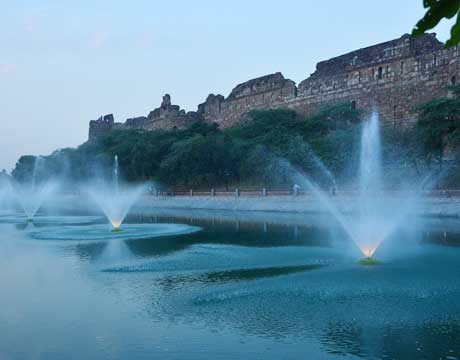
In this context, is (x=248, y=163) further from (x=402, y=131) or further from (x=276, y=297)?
(x=276, y=297)

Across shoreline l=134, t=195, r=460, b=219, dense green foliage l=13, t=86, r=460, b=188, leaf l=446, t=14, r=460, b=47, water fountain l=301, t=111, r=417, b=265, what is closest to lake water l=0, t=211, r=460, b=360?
water fountain l=301, t=111, r=417, b=265

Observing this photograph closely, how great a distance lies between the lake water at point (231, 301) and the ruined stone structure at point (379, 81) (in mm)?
19056

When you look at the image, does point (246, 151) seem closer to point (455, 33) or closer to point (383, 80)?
point (383, 80)

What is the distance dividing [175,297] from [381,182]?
21.1 meters

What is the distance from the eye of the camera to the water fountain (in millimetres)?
15594

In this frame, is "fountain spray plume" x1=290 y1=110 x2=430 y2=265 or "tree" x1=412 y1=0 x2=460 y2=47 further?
"fountain spray plume" x1=290 y1=110 x2=430 y2=265

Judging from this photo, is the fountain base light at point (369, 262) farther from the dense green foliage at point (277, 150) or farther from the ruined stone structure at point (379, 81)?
the ruined stone structure at point (379, 81)

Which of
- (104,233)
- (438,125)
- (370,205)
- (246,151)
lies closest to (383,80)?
(438,125)

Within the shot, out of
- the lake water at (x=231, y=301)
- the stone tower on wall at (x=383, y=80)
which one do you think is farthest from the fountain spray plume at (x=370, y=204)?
the stone tower on wall at (x=383, y=80)

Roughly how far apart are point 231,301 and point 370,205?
19.6 metres

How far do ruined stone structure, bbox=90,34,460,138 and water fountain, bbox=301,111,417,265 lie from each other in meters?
1.72

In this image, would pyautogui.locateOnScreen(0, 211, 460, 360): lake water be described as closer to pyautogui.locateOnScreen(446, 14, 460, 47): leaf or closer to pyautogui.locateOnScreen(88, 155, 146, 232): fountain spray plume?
pyautogui.locateOnScreen(446, 14, 460, 47): leaf

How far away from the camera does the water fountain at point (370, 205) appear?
1559cm

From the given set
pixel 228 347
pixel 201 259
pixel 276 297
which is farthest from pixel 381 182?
pixel 228 347
